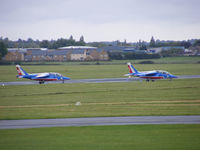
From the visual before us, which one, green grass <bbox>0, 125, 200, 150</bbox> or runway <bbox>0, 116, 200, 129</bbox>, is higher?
green grass <bbox>0, 125, 200, 150</bbox>

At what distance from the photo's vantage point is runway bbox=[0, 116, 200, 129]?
22.2 meters

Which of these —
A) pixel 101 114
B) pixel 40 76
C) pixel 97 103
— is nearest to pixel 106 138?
pixel 101 114

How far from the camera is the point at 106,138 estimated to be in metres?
18.5

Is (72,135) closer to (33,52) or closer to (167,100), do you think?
(167,100)

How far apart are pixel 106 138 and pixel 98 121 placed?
473cm

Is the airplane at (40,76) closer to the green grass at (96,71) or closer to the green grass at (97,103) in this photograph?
the green grass at (96,71)

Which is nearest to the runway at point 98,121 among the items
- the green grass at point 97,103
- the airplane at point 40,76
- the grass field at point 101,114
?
the grass field at point 101,114

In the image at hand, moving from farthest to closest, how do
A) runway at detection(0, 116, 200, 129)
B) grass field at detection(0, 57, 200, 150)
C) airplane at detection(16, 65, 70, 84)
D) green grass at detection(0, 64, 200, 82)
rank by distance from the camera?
green grass at detection(0, 64, 200, 82) < airplane at detection(16, 65, 70, 84) < runway at detection(0, 116, 200, 129) < grass field at detection(0, 57, 200, 150)

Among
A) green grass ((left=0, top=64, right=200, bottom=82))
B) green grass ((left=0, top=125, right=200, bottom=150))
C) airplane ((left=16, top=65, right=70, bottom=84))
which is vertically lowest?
green grass ((left=0, top=64, right=200, bottom=82))

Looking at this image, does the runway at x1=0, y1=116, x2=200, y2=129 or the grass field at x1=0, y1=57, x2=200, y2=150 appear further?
the runway at x1=0, y1=116, x2=200, y2=129

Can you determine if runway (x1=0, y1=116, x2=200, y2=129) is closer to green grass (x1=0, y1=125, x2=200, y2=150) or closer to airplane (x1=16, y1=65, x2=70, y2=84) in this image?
green grass (x1=0, y1=125, x2=200, y2=150)

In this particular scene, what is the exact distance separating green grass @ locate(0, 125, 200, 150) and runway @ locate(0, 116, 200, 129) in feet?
4.11

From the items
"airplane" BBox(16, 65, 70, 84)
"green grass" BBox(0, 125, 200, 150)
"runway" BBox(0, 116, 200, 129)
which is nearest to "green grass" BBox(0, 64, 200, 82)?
"airplane" BBox(16, 65, 70, 84)

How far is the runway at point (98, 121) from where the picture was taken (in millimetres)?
22156
